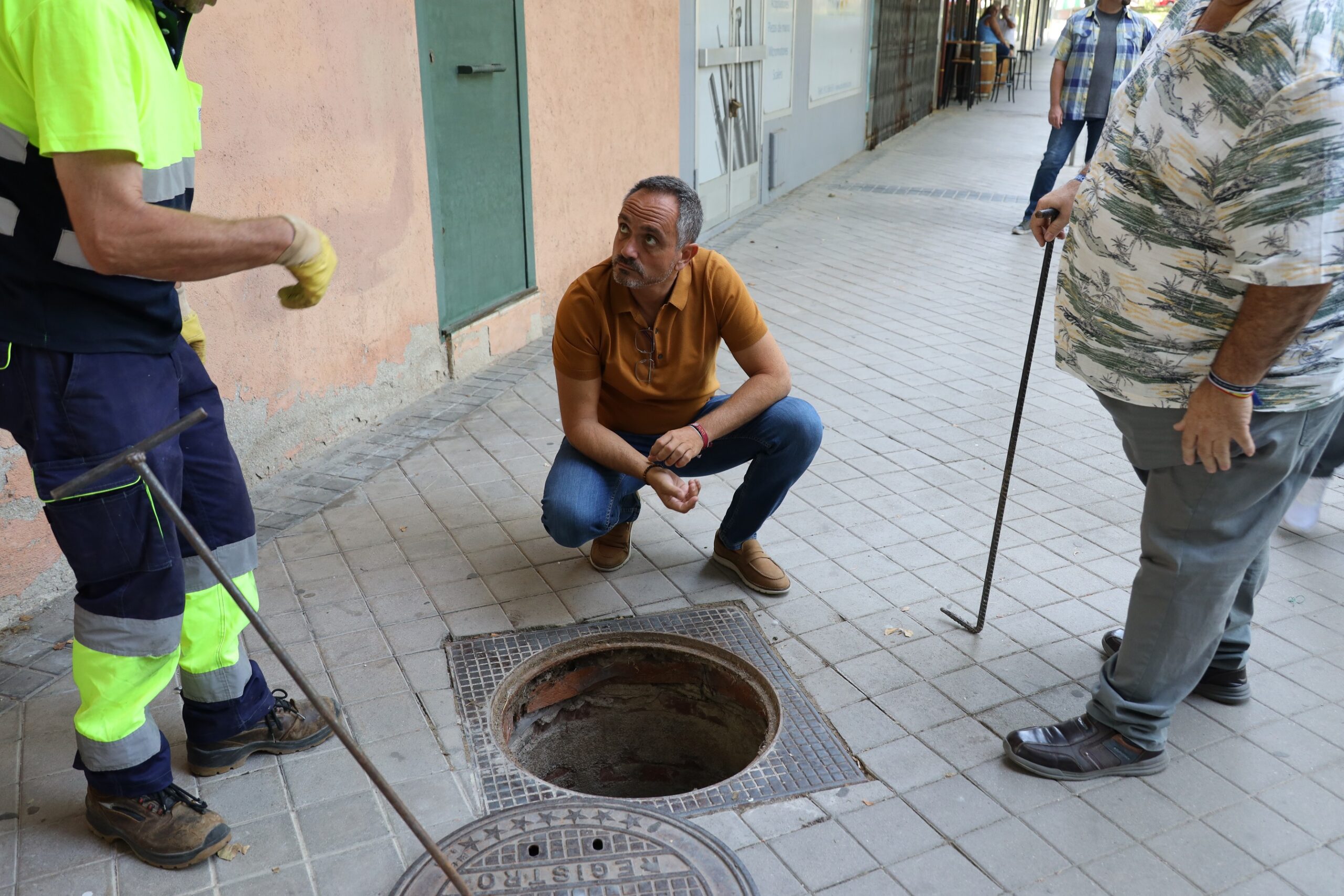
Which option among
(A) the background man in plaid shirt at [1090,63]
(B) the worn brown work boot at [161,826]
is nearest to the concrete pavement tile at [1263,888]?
(B) the worn brown work boot at [161,826]

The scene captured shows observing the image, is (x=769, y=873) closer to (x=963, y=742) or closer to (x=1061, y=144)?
(x=963, y=742)

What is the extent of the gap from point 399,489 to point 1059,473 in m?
2.82

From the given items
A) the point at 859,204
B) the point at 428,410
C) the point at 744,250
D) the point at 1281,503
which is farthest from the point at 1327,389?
the point at 859,204

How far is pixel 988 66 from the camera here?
21562 mm

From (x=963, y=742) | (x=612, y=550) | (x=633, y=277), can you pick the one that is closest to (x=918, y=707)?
(x=963, y=742)

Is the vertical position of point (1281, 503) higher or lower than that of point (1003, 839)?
higher

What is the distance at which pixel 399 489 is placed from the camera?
442cm

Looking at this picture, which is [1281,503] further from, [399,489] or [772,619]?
[399,489]

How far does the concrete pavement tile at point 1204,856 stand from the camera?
2467 millimetres

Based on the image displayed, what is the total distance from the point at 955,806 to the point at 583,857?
3.07 feet

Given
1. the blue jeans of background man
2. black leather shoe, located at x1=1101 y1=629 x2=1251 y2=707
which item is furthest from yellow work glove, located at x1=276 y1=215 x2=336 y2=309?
the blue jeans of background man

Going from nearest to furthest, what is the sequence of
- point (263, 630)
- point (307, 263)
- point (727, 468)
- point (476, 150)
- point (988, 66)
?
1. point (263, 630)
2. point (307, 263)
3. point (727, 468)
4. point (476, 150)
5. point (988, 66)

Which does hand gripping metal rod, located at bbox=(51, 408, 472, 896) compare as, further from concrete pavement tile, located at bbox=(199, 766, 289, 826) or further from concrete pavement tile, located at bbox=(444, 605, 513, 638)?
concrete pavement tile, located at bbox=(444, 605, 513, 638)

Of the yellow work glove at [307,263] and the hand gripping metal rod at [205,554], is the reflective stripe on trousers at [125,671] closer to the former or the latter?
the hand gripping metal rod at [205,554]
